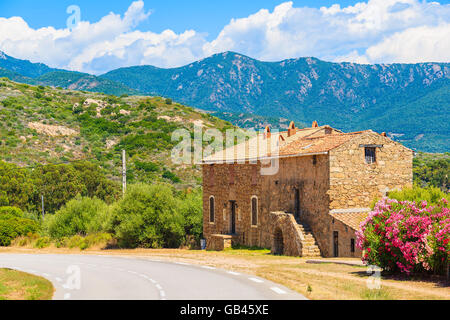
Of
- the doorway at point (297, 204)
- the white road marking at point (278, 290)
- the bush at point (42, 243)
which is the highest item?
the doorway at point (297, 204)

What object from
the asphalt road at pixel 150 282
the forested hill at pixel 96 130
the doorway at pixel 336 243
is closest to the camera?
the asphalt road at pixel 150 282

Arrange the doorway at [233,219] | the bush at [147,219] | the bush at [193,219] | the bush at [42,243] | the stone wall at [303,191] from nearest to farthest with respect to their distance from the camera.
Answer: the stone wall at [303,191] → the doorway at [233,219] → the bush at [147,219] → the bush at [42,243] → the bush at [193,219]

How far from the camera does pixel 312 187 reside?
3067 centimetres

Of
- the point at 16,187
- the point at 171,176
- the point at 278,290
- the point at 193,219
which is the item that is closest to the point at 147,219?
the point at 193,219

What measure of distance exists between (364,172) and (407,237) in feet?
40.9

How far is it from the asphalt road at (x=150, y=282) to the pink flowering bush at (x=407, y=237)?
13.8 ft

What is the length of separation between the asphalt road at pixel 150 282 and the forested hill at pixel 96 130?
39738 millimetres

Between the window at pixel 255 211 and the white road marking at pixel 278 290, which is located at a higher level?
the window at pixel 255 211

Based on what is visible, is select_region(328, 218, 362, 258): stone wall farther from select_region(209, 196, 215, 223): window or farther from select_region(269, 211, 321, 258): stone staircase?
select_region(209, 196, 215, 223): window

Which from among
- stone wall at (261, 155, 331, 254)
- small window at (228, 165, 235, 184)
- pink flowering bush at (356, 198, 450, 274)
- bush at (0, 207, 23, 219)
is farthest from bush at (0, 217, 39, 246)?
pink flowering bush at (356, 198, 450, 274)

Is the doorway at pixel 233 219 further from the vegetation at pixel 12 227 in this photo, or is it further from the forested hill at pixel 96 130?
the forested hill at pixel 96 130

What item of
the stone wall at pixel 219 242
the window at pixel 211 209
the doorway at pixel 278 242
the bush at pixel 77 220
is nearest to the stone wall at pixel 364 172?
the doorway at pixel 278 242

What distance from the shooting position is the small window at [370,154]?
3022 cm

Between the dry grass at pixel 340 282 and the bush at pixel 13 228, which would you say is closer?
the dry grass at pixel 340 282
